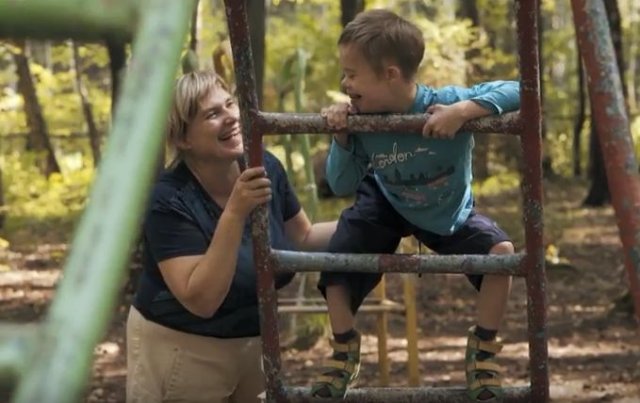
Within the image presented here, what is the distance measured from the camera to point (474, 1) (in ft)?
60.7

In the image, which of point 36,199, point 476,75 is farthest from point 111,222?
point 476,75

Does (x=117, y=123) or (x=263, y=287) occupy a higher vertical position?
(x=117, y=123)

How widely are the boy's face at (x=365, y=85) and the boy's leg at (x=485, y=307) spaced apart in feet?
1.27

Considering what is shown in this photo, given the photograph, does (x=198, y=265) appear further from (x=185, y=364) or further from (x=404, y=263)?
(x=404, y=263)

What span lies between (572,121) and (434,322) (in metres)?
15.4

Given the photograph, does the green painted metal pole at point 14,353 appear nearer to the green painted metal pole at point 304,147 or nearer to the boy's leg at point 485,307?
the boy's leg at point 485,307

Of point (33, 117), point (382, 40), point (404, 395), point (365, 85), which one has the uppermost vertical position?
point (382, 40)

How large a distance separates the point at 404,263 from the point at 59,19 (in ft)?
6.40

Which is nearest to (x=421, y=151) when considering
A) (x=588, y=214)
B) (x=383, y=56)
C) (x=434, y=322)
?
(x=383, y=56)

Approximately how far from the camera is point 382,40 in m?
2.82

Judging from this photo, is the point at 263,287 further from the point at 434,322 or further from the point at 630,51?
the point at 630,51

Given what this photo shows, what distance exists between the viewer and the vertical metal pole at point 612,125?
2447 millimetres

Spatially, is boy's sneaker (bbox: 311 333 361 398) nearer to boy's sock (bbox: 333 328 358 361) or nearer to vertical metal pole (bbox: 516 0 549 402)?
boy's sock (bbox: 333 328 358 361)

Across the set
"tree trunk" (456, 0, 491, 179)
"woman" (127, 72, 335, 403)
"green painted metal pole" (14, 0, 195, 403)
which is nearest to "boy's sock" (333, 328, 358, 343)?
"woman" (127, 72, 335, 403)
